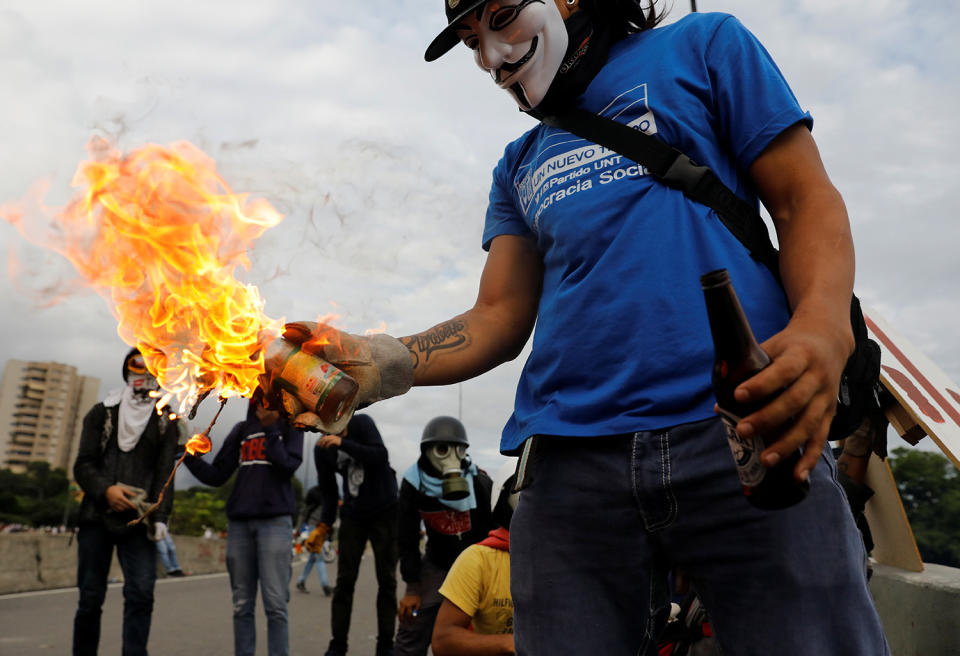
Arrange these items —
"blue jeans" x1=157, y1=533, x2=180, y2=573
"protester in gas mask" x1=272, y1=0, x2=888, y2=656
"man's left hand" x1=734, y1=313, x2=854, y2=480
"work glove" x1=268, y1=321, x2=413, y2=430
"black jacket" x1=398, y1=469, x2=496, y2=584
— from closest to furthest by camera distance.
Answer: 1. "man's left hand" x1=734, y1=313, x2=854, y2=480
2. "protester in gas mask" x1=272, y1=0, x2=888, y2=656
3. "work glove" x1=268, y1=321, x2=413, y2=430
4. "black jacket" x1=398, y1=469, x2=496, y2=584
5. "blue jeans" x1=157, y1=533, x2=180, y2=573

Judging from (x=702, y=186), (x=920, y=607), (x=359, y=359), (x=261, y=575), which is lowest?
(x=920, y=607)

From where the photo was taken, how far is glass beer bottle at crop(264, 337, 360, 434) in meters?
1.81

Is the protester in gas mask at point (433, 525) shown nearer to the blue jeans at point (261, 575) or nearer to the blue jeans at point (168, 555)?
the blue jeans at point (261, 575)

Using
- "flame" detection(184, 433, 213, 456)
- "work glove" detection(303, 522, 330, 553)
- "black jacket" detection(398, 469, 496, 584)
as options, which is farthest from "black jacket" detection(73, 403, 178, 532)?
"flame" detection(184, 433, 213, 456)

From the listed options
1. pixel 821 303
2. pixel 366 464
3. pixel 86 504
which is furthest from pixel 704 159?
pixel 366 464

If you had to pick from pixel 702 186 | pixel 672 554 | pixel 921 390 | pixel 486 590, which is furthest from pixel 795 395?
pixel 486 590

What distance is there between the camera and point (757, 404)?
Answer: 4.10ft

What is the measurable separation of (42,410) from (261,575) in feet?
563

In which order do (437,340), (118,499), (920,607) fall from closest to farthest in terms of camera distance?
(437,340) → (920,607) → (118,499)

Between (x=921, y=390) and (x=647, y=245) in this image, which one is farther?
(x=921, y=390)

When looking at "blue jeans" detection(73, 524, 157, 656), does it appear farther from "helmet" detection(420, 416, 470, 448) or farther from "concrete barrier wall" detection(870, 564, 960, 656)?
"concrete barrier wall" detection(870, 564, 960, 656)

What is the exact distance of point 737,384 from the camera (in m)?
1.33

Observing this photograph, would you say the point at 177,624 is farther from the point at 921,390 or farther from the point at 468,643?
the point at 921,390

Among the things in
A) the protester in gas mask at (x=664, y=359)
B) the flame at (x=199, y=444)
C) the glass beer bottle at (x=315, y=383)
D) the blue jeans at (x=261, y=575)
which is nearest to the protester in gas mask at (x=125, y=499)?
the blue jeans at (x=261, y=575)
